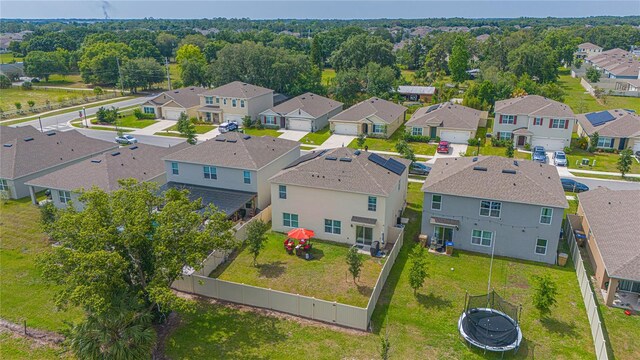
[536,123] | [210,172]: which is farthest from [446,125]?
[210,172]

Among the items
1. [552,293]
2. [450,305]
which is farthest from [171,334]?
[552,293]

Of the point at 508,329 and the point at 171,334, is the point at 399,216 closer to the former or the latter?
the point at 508,329

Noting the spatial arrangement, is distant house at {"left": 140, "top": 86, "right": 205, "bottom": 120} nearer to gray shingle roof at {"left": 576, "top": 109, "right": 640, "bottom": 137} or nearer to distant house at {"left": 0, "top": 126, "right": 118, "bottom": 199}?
distant house at {"left": 0, "top": 126, "right": 118, "bottom": 199}

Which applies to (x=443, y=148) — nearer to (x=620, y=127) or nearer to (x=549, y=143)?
(x=549, y=143)

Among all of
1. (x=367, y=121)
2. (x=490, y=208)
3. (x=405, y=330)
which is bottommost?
(x=405, y=330)

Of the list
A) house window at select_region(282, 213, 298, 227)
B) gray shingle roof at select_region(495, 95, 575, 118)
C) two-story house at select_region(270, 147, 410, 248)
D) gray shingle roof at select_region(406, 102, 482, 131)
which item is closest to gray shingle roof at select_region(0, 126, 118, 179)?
two-story house at select_region(270, 147, 410, 248)

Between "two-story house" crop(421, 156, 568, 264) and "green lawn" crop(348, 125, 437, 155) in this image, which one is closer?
"two-story house" crop(421, 156, 568, 264)

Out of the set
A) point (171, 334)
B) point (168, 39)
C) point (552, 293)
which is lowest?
point (171, 334)
